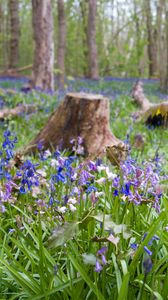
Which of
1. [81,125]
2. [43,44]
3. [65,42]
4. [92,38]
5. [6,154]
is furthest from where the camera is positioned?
[92,38]

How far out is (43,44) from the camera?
34.6 feet

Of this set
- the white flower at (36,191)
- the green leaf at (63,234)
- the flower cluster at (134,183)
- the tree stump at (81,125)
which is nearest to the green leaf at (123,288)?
the green leaf at (63,234)

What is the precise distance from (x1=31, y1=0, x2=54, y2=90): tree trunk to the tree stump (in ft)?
19.1

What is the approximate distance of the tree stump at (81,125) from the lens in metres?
4.95

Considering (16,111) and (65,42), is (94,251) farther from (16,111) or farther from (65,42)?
(65,42)

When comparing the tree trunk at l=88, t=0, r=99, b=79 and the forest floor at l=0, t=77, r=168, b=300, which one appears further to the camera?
the tree trunk at l=88, t=0, r=99, b=79

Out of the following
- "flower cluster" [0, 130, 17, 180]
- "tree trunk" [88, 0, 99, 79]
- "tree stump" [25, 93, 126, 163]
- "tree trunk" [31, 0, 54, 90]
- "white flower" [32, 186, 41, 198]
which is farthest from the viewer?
"tree trunk" [88, 0, 99, 79]

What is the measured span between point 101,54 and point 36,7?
21.2 m

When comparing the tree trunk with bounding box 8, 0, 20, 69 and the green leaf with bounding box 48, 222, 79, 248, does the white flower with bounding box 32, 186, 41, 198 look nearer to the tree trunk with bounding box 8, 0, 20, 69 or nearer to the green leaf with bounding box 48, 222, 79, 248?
the green leaf with bounding box 48, 222, 79, 248

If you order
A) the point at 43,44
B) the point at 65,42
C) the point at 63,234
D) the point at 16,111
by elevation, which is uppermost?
the point at 65,42

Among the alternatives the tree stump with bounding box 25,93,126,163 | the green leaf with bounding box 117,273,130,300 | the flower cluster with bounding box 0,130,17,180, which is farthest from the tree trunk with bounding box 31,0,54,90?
the green leaf with bounding box 117,273,130,300

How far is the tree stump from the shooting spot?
4.95 m

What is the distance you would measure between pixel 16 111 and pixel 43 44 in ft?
12.0

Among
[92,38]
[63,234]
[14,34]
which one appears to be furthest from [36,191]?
[14,34]
